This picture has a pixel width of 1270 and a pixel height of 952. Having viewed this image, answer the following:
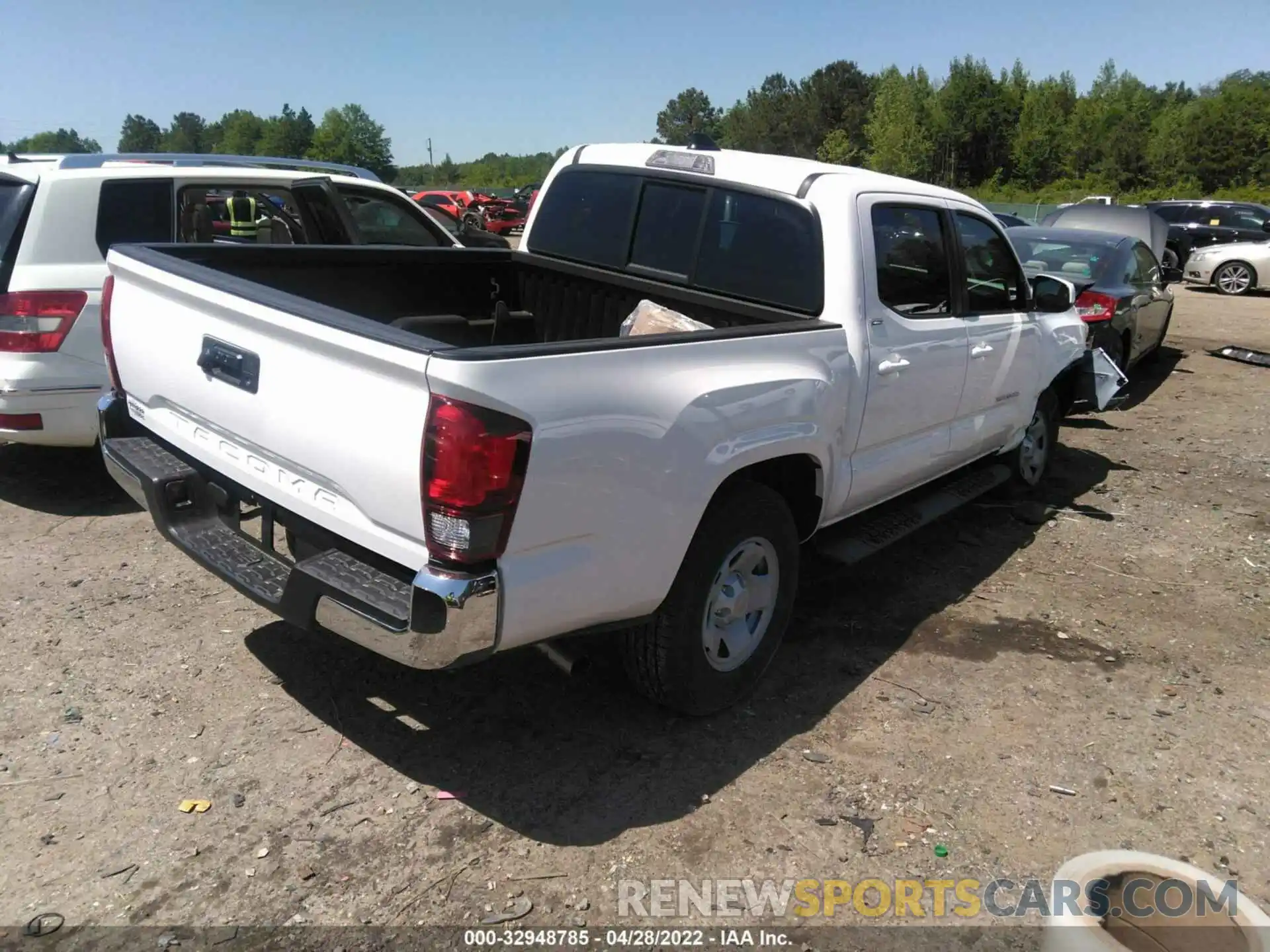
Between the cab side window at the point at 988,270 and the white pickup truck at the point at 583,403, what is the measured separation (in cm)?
2

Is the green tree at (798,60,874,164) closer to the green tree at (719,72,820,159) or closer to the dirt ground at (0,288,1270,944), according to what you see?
the green tree at (719,72,820,159)

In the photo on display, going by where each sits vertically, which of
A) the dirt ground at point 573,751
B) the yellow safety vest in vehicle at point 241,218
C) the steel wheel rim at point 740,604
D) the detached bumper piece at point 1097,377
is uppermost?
the yellow safety vest in vehicle at point 241,218

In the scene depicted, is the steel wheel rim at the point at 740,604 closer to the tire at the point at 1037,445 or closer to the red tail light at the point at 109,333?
the red tail light at the point at 109,333

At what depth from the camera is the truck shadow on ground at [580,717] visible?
312cm

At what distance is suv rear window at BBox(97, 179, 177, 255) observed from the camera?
541cm

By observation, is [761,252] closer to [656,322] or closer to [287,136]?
[656,322]

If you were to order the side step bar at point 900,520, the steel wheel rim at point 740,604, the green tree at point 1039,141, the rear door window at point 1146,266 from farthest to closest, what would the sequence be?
the green tree at point 1039,141 → the rear door window at point 1146,266 → the side step bar at point 900,520 → the steel wheel rim at point 740,604

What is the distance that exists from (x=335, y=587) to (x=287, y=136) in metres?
148

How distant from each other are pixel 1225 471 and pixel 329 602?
7.13 metres

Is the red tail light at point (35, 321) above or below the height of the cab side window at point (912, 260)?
below

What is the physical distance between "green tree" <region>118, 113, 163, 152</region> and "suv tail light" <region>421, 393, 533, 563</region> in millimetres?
171136

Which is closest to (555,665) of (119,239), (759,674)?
(759,674)

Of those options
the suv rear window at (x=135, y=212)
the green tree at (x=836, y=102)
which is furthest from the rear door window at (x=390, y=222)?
the green tree at (x=836, y=102)

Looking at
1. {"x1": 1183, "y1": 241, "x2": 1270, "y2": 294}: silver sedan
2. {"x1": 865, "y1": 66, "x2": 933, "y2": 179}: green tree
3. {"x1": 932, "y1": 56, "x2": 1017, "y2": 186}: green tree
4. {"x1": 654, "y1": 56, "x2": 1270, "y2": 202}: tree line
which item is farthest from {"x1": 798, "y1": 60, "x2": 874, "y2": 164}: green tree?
{"x1": 1183, "y1": 241, "x2": 1270, "y2": 294}: silver sedan
